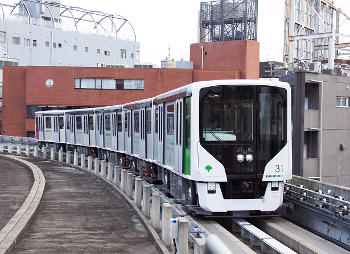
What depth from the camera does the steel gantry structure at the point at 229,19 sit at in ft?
254

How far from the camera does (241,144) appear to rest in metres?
11.8

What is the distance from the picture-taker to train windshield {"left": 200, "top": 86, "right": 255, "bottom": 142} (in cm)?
1187

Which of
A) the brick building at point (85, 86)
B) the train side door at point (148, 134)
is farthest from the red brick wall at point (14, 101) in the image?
the train side door at point (148, 134)

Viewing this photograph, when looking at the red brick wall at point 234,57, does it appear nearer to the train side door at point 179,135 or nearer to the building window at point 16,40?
the building window at point 16,40

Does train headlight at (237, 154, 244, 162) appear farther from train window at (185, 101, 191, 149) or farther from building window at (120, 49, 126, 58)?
building window at (120, 49, 126, 58)

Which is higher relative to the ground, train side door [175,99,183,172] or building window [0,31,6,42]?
building window [0,31,6,42]

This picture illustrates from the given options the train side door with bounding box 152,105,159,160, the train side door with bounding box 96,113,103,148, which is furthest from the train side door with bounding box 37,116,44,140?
the train side door with bounding box 152,105,159,160

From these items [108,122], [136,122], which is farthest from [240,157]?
[108,122]

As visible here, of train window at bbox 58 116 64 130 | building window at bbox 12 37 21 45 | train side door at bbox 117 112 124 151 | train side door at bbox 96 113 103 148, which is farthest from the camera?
building window at bbox 12 37 21 45

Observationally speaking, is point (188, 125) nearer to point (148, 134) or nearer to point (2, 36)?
point (148, 134)

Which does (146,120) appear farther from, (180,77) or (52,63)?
(52,63)

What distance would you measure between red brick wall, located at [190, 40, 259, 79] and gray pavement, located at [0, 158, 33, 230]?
37989 millimetres

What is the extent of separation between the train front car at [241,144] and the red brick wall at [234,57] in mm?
47742

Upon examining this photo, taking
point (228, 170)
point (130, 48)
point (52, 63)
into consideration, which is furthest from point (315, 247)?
point (130, 48)
